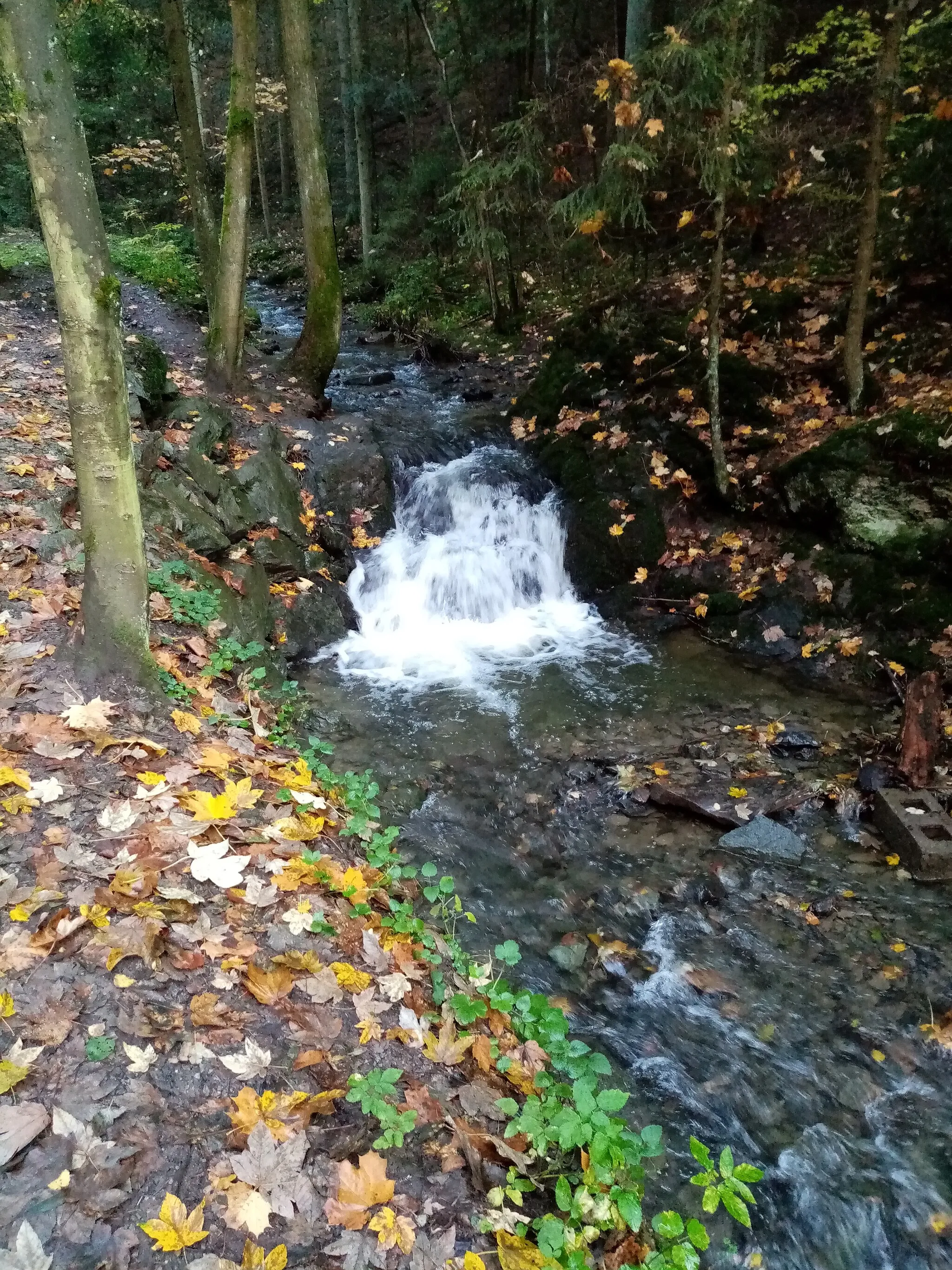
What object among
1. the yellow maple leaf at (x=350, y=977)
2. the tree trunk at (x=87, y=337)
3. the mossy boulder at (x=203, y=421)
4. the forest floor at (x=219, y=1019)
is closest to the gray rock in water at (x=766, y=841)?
the forest floor at (x=219, y=1019)

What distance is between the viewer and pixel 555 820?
5723 mm

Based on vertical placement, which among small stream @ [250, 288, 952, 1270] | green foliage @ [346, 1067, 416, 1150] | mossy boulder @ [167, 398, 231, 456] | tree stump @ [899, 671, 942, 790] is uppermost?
mossy boulder @ [167, 398, 231, 456]

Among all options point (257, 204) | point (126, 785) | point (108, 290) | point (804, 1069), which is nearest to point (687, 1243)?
point (804, 1069)

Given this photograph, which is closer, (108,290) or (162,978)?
(162,978)

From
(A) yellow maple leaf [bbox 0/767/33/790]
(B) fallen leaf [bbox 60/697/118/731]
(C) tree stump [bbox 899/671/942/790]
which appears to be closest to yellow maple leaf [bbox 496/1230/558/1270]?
(A) yellow maple leaf [bbox 0/767/33/790]

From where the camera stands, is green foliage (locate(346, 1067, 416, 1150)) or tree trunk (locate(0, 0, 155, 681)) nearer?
green foliage (locate(346, 1067, 416, 1150))

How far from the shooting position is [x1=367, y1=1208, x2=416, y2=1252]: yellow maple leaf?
2.14 metres

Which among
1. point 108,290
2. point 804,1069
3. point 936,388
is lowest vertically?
point 804,1069

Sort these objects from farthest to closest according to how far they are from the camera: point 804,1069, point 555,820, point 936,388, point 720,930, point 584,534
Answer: point 584,534, point 936,388, point 555,820, point 720,930, point 804,1069

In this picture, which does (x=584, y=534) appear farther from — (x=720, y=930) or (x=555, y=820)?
(x=720, y=930)

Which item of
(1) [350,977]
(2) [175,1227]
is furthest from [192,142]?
(2) [175,1227]

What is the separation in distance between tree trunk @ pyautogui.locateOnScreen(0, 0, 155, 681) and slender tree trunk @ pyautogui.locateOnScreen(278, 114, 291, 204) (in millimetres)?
29389

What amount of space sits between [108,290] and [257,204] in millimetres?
36225

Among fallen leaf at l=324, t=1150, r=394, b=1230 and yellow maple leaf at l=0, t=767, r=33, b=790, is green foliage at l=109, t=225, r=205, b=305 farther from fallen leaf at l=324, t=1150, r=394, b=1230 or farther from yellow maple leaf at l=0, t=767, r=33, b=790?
fallen leaf at l=324, t=1150, r=394, b=1230
